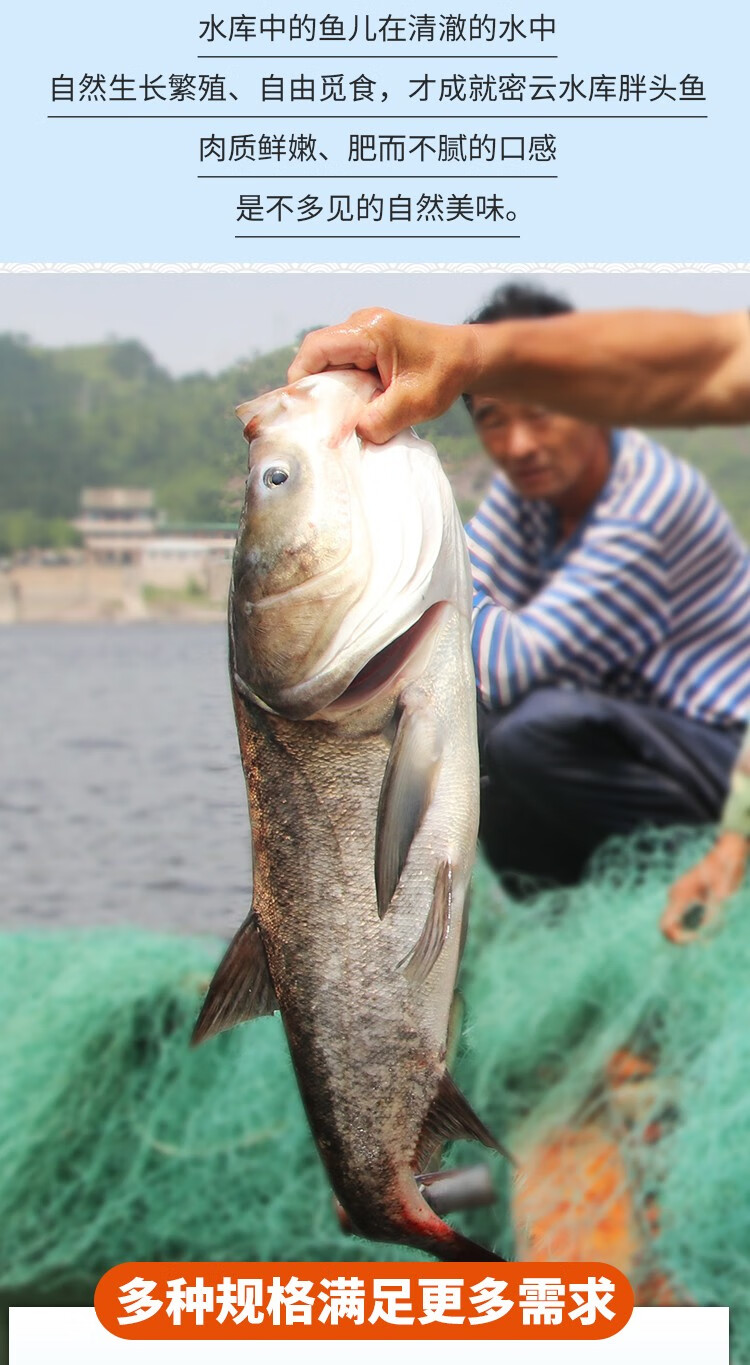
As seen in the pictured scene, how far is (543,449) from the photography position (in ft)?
7.53

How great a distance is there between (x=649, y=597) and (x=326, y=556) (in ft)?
6.22

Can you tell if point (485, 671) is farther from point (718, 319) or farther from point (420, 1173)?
point (718, 319)

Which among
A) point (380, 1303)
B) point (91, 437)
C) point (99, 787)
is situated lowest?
point (380, 1303)

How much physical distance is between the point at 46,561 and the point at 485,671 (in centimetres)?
321

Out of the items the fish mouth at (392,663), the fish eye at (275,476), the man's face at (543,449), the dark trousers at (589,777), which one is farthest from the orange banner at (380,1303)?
the fish eye at (275,476)

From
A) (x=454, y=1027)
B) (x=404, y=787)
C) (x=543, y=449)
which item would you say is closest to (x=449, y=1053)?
(x=454, y=1027)

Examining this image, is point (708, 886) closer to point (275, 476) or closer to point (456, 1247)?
point (456, 1247)

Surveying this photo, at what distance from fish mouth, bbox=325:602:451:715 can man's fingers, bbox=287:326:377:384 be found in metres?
0.20

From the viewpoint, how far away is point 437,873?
98 centimetres

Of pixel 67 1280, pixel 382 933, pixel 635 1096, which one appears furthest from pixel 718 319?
pixel 67 1280

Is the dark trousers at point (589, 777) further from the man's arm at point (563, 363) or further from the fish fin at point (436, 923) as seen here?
the fish fin at point (436, 923)

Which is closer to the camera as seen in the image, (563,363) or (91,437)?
(563,363)

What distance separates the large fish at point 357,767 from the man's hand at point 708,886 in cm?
144

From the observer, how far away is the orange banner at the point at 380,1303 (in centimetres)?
207
